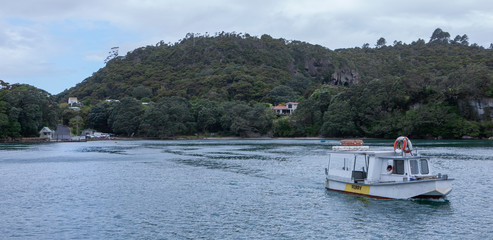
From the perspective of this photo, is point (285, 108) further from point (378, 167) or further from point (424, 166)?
point (424, 166)

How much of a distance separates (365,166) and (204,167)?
2502cm

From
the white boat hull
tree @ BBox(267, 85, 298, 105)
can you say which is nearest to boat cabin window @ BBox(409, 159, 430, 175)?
A: the white boat hull

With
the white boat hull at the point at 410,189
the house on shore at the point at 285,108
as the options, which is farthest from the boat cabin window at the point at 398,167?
the house on shore at the point at 285,108

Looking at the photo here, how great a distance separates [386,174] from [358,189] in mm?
2135

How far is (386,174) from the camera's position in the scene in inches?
1113

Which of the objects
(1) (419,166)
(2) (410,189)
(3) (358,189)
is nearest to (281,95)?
(3) (358,189)

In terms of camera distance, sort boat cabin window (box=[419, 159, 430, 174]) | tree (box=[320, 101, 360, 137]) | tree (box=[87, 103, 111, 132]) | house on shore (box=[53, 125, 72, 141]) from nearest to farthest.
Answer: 1. boat cabin window (box=[419, 159, 430, 174])
2. tree (box=[320, 101, 360, 137])
3. house on shore (box=[53, 125, 72, 141])
4. tree (box=[87, 103, 111, 132])

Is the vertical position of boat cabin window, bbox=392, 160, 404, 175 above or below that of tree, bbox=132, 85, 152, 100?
below

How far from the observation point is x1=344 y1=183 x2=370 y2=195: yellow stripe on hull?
28322 mm

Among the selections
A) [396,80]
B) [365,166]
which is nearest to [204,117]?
[396,80]

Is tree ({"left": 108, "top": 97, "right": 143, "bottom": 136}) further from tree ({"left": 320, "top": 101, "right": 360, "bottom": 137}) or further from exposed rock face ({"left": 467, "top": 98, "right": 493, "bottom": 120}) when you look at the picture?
exposed rock face ({"left": 467, "top": 98, "right": 493, "bottom": 120})

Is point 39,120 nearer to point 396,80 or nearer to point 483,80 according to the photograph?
point 396,80

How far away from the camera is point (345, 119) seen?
11881cm

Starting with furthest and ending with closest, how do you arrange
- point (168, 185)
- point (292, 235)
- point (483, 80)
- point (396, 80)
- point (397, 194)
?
point (396, 80) → point (483, 80) → point (168, 185) → point (397, 194) → point (292, 235)
